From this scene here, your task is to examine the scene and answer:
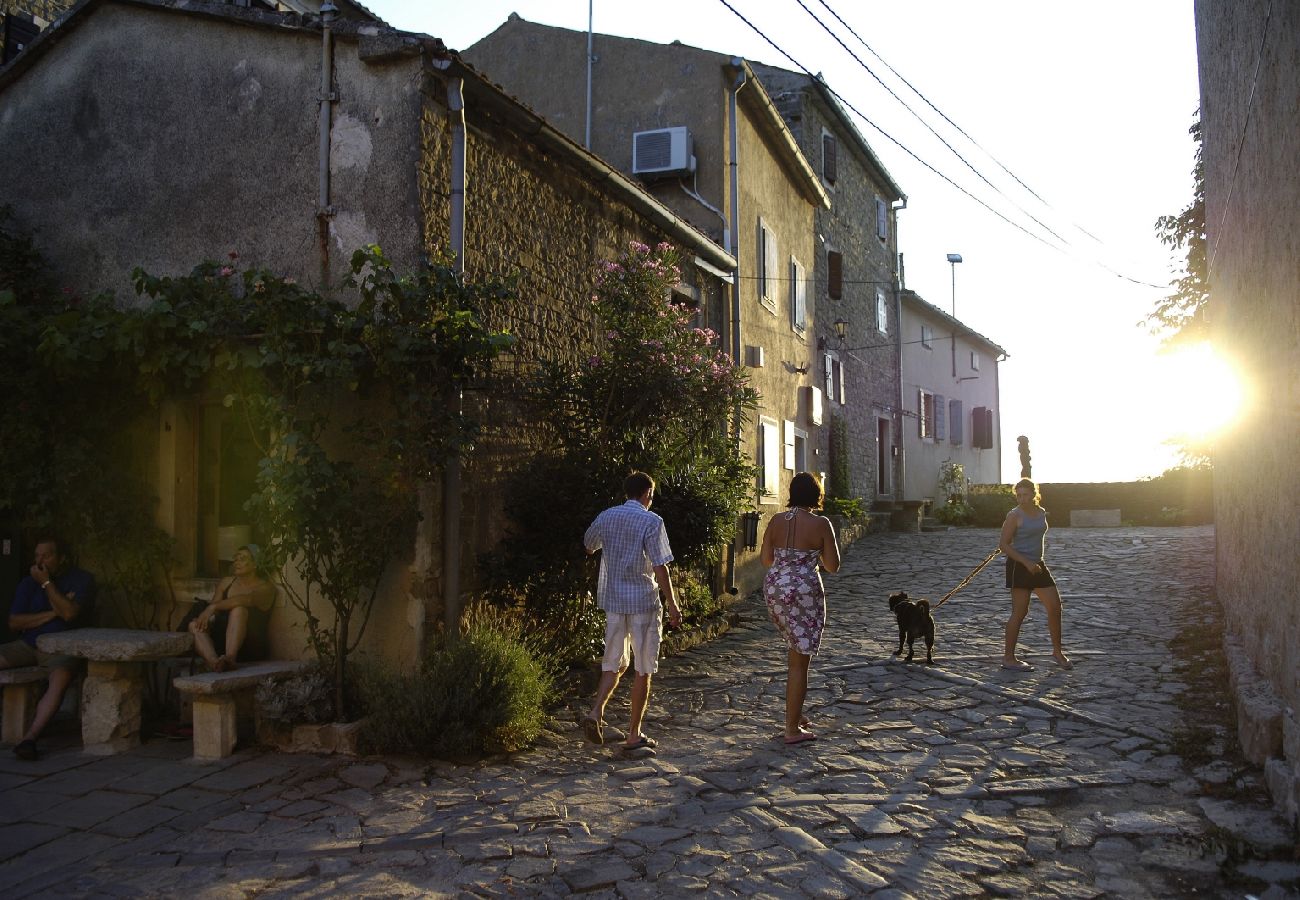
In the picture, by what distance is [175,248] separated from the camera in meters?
7.88

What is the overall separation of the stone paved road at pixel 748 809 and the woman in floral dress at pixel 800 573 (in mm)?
643

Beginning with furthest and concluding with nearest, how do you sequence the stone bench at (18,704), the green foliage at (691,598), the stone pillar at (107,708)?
1. the green foliage at (691,598)
2. the stone bench at (18,704)
3. the stone pillar at (107,708)

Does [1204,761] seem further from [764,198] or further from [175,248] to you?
[764,198]

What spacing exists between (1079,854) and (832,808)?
118 cm

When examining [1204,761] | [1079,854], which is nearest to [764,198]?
[1204,761]

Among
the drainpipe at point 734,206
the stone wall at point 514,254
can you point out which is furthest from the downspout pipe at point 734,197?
the stone wall at point 514,254

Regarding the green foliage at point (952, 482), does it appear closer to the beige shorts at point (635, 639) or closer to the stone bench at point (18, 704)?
the beige shorts at point (635, 639)

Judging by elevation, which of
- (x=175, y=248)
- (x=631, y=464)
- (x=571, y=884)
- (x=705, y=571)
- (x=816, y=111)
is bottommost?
(x=571, y=884)

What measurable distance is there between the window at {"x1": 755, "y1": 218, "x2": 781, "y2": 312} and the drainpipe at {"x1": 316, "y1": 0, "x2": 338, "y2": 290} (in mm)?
8075

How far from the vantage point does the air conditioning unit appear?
44.3 ft

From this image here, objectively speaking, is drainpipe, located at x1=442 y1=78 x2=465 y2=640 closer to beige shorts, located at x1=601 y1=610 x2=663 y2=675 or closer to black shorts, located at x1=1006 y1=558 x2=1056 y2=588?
beige shorts, located at x1=601 y1=610 x2=663 y2=675

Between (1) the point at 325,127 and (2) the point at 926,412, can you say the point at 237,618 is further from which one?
(2) the point at 926,412

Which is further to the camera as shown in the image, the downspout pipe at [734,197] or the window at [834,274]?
the window at [834,274]

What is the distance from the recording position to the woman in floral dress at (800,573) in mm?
6297
